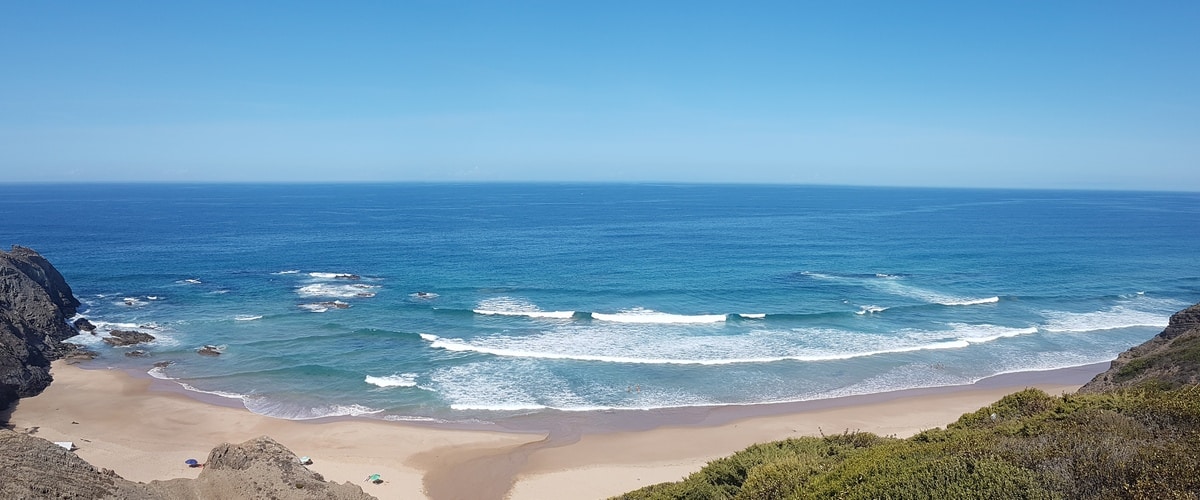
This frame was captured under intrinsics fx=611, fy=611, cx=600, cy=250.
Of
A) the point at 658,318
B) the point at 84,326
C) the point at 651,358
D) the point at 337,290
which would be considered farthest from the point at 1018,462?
the point at 84,326

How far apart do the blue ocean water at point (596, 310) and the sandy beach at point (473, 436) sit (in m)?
1.60

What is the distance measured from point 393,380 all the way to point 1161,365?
3397 cm

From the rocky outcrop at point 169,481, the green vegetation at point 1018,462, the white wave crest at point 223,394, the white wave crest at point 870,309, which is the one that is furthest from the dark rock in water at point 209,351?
the white wave crest at point 870,309

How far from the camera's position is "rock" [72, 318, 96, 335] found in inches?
1564

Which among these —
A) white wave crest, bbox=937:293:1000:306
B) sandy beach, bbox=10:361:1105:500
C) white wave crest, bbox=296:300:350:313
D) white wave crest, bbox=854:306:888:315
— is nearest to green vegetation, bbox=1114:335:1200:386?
sandy beach, bbox=10:361:1105:500

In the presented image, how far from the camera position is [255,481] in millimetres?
17953

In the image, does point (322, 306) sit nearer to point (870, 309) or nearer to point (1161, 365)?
point (870, 309)

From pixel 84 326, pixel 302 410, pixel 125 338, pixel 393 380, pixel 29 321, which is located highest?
pixel 29 321

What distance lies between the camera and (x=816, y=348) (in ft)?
124

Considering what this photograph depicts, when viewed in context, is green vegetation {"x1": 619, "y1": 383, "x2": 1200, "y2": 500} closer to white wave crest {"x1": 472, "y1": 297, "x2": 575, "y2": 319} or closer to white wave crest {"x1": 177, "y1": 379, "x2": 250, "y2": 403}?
white wave crest {"x1": 177, "y1": 379, "x2": 250, "y2": 403}

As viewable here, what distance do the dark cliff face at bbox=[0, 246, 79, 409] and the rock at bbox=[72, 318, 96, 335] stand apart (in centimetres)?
53

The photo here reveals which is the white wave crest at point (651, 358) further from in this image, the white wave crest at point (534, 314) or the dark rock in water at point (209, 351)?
the dark rock in water at point (209, 351)

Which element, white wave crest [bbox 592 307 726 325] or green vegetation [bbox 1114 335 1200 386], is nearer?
green vegetation [bbox 1114 335 1200 386]

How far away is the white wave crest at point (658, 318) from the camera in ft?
142
